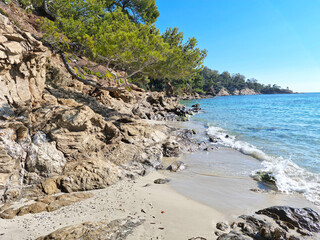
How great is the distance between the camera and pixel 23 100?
7.46 meters

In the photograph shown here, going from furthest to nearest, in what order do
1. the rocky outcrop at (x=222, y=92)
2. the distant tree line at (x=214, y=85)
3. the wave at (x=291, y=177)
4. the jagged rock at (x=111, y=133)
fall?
the rocky outcrop at (x=222, y=92), the distant tree line at (x=214, y=85), the jagged rock at (x=111, y=133), the wave at (x=291, y=177)

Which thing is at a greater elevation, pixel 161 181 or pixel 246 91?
pixel 246 91

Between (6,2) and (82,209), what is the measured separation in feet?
64.3

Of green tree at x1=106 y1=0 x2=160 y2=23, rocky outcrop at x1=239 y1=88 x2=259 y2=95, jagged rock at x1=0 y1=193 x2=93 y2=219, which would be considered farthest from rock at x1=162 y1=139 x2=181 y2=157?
rocky outcrop at x1=239 y1=88 x2=259 y2=95

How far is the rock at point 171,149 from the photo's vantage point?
32.1 ft

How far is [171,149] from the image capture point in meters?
9.95

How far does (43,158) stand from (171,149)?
5.79 m

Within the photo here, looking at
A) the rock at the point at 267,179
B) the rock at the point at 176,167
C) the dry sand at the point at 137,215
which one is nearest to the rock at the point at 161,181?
the dry sand at the point at 137,215

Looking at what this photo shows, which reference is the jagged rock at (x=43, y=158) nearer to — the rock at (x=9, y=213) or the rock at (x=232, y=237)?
the rock at (x=9, y=213)

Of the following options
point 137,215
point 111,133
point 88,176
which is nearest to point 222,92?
point 111,133

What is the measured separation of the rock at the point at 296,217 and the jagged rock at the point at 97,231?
11.2 feet

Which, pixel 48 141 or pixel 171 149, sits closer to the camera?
pixel 48 141

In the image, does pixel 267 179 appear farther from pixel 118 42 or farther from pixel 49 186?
pixel 118 42

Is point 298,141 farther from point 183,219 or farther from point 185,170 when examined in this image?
point 183,219
